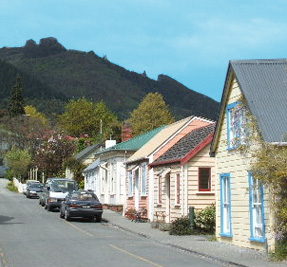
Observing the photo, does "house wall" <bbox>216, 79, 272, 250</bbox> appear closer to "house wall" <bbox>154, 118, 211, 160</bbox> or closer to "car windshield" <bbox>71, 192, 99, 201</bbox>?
"house wall" <bbox>154, 118, 211, 160</bbox>

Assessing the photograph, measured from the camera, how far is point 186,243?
2145 centimetres

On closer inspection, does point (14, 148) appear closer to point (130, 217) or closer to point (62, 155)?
point (62, 155)

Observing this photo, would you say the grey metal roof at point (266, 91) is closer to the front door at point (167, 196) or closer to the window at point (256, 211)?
the window at point (256, 211)

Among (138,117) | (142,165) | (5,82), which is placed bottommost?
(142,165)

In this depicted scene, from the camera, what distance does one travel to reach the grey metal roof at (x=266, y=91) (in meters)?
17.5

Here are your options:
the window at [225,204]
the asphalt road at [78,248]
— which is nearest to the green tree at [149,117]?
the asphalt road at [78,248]

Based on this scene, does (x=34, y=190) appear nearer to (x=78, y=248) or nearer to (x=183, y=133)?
(x=183, y=133)

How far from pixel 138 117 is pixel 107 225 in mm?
57019

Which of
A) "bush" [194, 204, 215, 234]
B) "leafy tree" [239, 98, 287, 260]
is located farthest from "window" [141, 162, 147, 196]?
"leafy tree" [239, 98, 287, 260]

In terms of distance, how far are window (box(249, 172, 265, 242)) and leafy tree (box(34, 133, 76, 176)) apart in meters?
53.2

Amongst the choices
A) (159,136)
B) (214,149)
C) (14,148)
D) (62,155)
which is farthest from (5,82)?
(214,149)

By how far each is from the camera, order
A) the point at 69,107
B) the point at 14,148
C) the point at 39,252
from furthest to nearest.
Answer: the point at 69,107, the point at 14,148, the point at 39,252

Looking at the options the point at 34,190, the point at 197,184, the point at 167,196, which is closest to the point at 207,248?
the point at 197,184

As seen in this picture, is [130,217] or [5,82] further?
[5,82]
